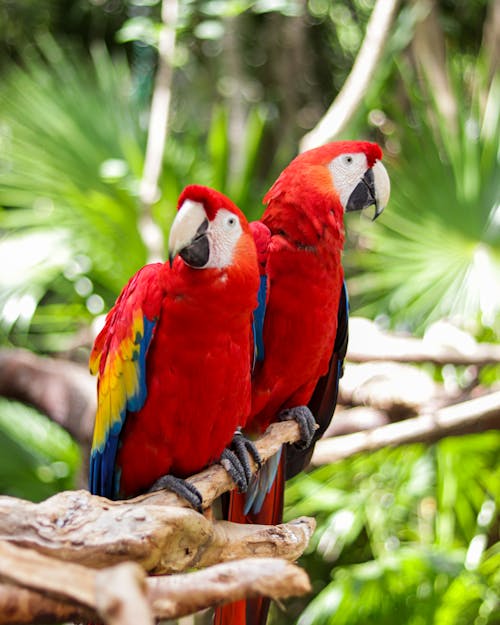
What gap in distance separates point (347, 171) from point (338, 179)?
0.02 meters

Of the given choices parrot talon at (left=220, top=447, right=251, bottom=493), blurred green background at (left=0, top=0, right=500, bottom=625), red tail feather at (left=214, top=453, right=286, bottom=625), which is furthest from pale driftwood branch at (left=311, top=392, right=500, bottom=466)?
parrot talon at (left=220, top=447, right=251, bottom=493)

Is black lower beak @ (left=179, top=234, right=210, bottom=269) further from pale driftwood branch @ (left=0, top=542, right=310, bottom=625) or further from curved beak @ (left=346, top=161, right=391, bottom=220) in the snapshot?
pale driftwood branch @ (left=0, top=542, right=310, bottom=625)

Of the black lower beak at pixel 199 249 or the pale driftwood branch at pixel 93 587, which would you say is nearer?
the pale driftwood branch at pixel 93 587

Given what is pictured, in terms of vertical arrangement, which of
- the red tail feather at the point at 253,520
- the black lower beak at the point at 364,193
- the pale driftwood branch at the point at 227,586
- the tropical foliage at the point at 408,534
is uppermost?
the black lower beak at the point at 364,193

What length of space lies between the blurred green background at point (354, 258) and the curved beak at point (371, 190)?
84cm

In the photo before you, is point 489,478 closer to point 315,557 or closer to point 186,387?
point 315,557

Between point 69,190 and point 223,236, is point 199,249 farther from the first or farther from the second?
point 69,190

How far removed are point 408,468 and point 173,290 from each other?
1.37 m

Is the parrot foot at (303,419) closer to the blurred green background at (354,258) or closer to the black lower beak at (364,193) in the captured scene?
the black lower beak at (364,193)

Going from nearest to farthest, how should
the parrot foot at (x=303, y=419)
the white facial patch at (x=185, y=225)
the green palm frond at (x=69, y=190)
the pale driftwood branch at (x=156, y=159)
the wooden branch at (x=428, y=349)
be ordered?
the white facial patch at (x=185, y=225) < the parrot foot at (x=303, y=419) < the wooden branch at (x=428, y=349) < the pale driftwood branch at (x=156, y=159) < the green palm frond at (x=69, y=190)

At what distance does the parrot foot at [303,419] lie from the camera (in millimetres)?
1439

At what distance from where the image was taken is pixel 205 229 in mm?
1072

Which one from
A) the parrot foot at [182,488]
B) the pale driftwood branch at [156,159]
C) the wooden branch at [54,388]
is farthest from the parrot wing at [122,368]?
the pale driftwood branch at [156,159]

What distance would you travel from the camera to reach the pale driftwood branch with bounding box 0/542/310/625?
2.19 ft
